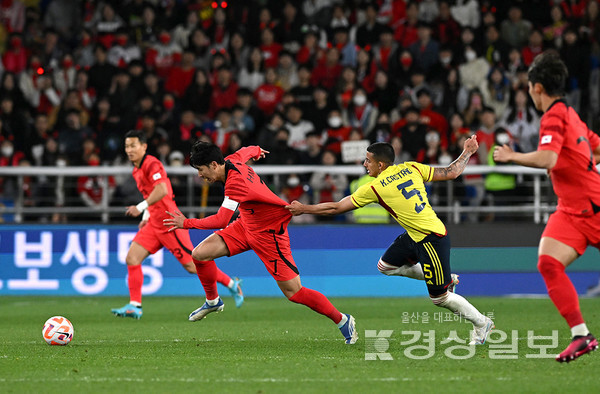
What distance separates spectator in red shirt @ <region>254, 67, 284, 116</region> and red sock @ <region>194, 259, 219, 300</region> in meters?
8.38

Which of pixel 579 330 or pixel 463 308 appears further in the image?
pixel 463 308

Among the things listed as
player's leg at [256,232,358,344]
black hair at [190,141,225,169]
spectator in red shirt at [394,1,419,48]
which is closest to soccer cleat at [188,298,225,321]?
player's leg at [256,232,358,344]

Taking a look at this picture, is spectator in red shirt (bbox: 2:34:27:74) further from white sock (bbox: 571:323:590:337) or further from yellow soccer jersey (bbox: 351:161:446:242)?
white sock (bbox: 571:323:590:337)

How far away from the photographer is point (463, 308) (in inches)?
372

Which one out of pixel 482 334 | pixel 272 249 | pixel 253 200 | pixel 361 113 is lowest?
pixel 482 334

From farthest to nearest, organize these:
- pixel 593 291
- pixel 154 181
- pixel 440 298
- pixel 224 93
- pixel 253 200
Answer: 1. pixel 224 93
2. pixel 593 291
3. pixel 154 181
4. pixel 253 200
5. pixel 440 298

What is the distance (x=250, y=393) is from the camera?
22.3 ft

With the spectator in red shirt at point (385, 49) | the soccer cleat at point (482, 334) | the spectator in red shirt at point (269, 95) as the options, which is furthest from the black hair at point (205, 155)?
the spectator in red shirt at point (385, 49)

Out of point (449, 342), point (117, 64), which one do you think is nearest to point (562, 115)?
point (449, 342)

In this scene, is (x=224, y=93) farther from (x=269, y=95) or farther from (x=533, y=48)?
(x=533, y=48)

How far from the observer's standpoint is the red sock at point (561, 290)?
7633 mm

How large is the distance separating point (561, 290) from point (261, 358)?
2773 millimetres

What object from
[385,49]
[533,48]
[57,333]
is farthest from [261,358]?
[533,48]

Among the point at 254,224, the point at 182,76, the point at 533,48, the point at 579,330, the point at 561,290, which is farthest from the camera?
the point at 182,76
